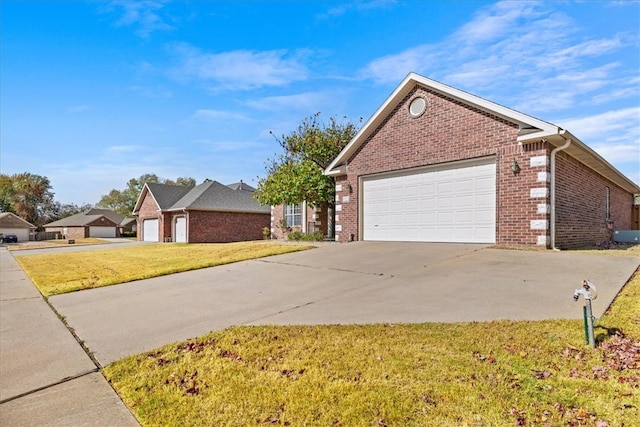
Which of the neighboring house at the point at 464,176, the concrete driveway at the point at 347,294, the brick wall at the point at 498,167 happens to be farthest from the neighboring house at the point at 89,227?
the concrete driveway at the point at 347,294

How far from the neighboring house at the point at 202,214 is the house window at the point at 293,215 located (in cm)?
766

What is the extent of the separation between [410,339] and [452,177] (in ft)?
27.7

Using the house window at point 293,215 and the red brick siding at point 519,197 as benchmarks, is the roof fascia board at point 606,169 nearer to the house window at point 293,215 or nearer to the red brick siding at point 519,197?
the red brick siding at point 519,197

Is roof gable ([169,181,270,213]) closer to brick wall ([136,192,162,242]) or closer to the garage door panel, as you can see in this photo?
brick wall ([136,192,162,242])

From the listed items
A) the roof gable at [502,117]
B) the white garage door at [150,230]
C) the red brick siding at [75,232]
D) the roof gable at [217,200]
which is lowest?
the red brick siding at [75,232]

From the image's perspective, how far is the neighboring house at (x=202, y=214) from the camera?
26.4 meters

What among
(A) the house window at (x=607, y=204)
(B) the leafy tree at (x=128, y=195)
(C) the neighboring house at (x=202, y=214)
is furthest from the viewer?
(B) the leafy tree at (x=128, y=195)

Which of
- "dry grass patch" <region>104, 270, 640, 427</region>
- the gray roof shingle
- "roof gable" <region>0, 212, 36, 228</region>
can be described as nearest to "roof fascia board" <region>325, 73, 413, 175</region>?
"dry grass patch" <region>104, 270, 640, 427</region>

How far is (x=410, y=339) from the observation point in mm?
3908

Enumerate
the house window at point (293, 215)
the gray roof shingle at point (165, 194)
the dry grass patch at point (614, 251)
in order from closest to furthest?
the dry grass patch at point (614, 251), the house window at point (293, 215), the gray roof shingle at point (165, 194)

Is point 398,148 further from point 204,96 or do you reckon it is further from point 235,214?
point 235,214

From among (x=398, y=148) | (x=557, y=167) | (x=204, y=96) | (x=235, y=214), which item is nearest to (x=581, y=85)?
(x=557, y=167)

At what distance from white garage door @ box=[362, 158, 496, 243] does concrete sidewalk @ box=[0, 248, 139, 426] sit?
32.6 ft

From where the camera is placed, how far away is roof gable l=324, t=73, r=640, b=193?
9.34 meters
